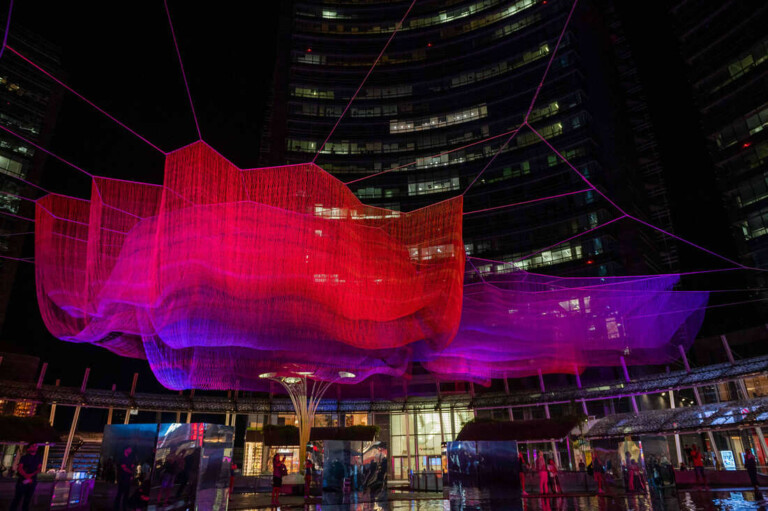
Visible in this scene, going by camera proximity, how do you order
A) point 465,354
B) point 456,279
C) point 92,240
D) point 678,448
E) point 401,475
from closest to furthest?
point 92,240, point 456,279, point 465,354, point 678,448, point 401,475

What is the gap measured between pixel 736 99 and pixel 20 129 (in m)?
68.2

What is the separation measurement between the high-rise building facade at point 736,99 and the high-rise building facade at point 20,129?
2540 inches

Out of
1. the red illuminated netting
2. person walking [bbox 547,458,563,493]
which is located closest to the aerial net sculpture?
the red illuminated netting

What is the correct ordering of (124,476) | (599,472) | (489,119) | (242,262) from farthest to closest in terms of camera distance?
(489,119)
(599,472)
(242,262)
(124,476)

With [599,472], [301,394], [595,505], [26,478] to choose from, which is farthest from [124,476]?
[599,472]

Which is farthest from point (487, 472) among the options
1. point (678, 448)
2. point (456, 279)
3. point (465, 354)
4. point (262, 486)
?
point (678, 448)

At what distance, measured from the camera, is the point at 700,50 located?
46188 millimetres

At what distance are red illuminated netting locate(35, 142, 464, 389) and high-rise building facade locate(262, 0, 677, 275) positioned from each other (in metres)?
33.3

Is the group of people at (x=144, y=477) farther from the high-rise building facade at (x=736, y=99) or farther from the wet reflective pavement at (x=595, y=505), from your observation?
the high-rise building facade at (x=736, y=99)

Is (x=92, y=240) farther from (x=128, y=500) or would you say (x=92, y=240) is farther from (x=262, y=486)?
(x=262, y=486)

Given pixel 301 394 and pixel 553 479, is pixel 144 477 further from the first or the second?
pixel 553 479

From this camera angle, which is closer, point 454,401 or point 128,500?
point 128,500

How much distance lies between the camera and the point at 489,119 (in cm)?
5441

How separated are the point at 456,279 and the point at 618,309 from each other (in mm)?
10818
